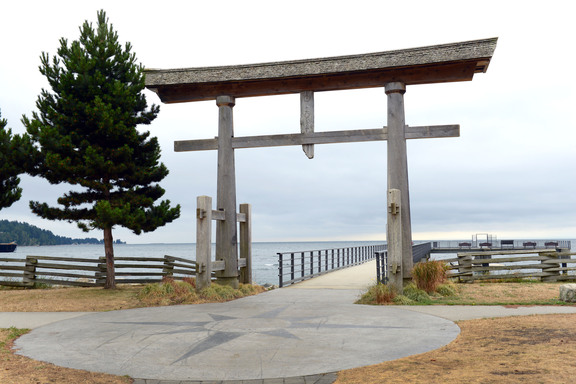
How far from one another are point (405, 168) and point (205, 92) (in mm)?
6356

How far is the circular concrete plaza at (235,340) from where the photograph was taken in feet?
19.1

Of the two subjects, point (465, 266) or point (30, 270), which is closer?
point (465, 266)

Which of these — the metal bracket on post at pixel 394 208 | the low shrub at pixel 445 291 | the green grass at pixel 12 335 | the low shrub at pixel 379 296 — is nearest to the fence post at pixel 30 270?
the green grass at pixel 12 335

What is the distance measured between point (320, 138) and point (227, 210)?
3431mm

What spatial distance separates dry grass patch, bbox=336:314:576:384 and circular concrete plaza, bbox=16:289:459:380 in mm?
328

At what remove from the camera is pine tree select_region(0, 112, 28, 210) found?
49.2 ft

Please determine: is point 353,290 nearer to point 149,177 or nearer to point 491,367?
point 149,177

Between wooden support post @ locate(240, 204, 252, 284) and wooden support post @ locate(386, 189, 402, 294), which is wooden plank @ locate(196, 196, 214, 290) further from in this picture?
wooden support post @ locate(386, 189, 402, 294)

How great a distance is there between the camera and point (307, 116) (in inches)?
529

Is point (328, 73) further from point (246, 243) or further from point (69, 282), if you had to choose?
point (69, 282)

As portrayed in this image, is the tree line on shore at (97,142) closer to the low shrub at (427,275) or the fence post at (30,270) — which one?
the fence post at (30,270)

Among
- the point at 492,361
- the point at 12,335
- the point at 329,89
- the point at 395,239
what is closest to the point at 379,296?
the point at 395,239

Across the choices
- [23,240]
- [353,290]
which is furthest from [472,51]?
[23,240]

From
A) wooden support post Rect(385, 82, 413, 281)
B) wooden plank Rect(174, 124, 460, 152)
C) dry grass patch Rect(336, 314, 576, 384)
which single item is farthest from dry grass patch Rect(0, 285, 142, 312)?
dry grass patch Rect(336, 314, 576, 384)
